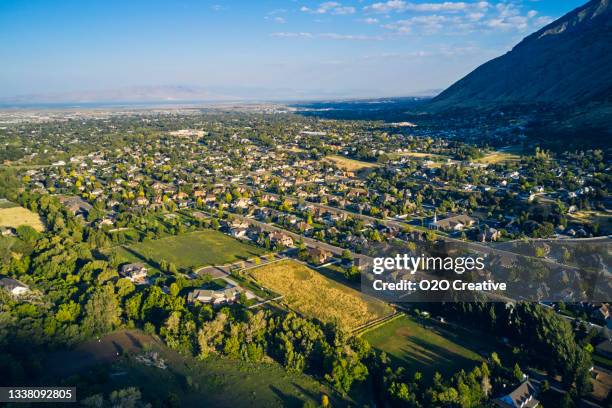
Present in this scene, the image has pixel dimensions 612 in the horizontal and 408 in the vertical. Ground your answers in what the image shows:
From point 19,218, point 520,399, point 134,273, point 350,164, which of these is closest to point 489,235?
point 520,399

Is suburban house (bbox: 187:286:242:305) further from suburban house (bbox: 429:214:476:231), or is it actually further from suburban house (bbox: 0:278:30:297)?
suburban house (bbox: 429:214:476:231)

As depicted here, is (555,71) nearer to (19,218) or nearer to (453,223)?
(453,223)

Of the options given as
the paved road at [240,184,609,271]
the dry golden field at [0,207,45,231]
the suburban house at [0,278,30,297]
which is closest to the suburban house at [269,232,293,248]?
the paved road at [240,184,609,271]

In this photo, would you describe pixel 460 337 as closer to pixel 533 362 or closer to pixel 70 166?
pixel 533 362

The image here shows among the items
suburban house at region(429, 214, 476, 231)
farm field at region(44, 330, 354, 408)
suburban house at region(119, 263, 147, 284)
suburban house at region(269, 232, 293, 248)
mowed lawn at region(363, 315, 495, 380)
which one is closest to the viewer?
farm field at region(44, 330, 354, 408)

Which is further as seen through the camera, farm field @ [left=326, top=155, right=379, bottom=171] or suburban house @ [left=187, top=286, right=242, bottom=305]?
farm field @ [left=326, top=155, right=379, bottom=171]

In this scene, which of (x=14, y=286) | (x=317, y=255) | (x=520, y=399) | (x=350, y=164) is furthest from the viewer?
(x=350, y=164)

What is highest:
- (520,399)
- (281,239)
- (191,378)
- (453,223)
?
(453,223)
